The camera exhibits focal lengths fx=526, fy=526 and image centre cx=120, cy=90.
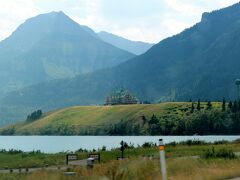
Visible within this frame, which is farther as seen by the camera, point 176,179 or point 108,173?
point 108,173

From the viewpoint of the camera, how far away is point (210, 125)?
19862cm

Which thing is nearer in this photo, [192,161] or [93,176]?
[93,176]

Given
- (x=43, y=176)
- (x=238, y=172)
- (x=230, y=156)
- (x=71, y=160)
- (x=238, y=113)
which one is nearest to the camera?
(x=238, y=172)

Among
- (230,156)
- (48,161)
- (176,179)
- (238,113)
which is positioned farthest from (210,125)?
(176,179)

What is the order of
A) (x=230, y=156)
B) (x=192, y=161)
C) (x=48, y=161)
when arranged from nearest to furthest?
1. (x=192, y=161)
2. (x=230, y=156)
3. (x=48, y=161)

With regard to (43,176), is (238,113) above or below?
above

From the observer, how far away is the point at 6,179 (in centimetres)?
2406

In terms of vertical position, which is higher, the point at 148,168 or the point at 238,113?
the point at 238,113

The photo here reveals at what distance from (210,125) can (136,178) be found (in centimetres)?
18053

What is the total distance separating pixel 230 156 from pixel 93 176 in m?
12.6

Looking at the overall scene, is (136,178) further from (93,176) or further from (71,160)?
(71,160)

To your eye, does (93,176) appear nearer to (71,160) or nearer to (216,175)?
(216,175)

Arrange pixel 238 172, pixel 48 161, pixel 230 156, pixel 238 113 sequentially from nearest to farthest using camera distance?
pixel 238 172 → pixel 230 156 → pixel 48 161 → pixel 238 113

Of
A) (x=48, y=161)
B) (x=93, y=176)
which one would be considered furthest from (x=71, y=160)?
(x=93, y=176)
